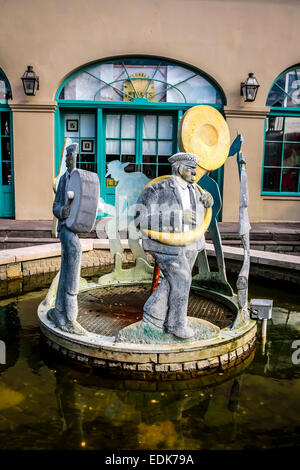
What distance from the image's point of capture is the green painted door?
34.8 feet

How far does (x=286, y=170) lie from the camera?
10867mm

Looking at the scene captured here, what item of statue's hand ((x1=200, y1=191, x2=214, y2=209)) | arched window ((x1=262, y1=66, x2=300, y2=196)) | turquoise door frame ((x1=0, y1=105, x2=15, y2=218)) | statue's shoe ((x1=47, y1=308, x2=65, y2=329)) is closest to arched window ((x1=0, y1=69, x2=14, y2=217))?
turquoise door frame ((x1=0, y1=105, x2=15, y2=218))

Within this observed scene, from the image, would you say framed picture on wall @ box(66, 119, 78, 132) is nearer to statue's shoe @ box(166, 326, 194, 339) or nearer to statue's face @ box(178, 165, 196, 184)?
statue's face @ box(178, 165, 196, 184)

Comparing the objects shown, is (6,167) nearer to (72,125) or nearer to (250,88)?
(72,125)

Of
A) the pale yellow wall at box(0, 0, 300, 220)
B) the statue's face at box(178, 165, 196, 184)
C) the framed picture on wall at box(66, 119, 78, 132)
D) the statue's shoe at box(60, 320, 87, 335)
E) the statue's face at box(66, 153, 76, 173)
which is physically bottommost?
the statue's shoe at box(60, 320, 87, 335)

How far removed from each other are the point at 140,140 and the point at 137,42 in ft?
7.32

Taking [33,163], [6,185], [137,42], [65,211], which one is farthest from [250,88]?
[65,211]

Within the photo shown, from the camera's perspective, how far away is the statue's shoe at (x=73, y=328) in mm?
3820

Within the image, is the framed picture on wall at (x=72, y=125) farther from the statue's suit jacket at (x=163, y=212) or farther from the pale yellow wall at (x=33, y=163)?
the statue's suit jacket at (x=163, y=212)

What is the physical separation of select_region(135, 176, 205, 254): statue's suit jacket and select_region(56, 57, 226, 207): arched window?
22.6ft

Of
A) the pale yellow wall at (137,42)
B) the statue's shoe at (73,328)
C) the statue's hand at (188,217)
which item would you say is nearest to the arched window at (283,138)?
the pale yellow wall at (137,42)

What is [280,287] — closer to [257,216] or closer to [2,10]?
[257,216]

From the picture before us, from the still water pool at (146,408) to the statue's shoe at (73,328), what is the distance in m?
0.30
